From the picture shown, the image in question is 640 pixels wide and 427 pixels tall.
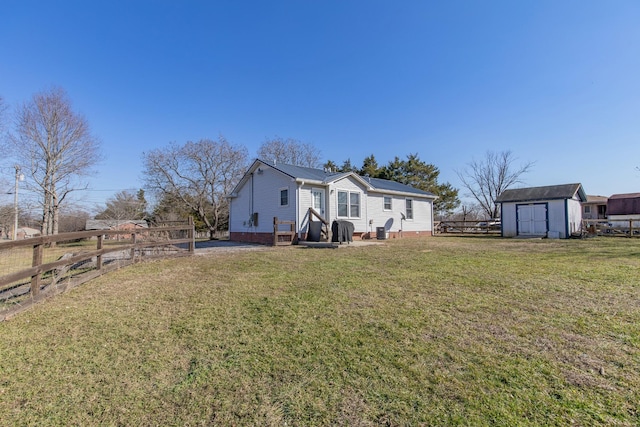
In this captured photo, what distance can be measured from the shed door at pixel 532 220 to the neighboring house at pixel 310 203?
6680 mm

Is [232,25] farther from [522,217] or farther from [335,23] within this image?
[522,217]

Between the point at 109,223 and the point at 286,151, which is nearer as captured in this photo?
the point at 286,151

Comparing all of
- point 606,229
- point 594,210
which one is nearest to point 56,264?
point 606,229

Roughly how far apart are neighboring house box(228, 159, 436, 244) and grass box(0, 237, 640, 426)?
28.6ft

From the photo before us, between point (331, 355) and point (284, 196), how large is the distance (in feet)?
39.1

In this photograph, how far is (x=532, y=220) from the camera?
18.5m

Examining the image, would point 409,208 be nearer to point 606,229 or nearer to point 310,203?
point 310,203

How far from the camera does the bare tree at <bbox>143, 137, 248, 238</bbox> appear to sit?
26.9 m

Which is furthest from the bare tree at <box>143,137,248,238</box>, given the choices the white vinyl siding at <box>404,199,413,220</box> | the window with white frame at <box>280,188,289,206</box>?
the white vinyl siding at <box>404,199,413,220</box>

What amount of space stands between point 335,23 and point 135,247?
12113 millimetres

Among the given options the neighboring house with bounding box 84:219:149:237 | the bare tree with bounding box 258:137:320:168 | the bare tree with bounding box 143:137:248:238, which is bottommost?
the neighboring house with bounding box 84:219:149:237

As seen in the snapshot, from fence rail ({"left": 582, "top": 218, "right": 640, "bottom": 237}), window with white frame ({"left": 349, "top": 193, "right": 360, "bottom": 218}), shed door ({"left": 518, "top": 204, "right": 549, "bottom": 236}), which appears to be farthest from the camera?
shed door ({"left": 518, "top": 204, "right": 549, "bottom": 236})

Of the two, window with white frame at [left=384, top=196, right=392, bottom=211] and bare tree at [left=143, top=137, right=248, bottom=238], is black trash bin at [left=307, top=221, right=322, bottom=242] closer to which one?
window with white frame at [left=384, top=196, right=392, bottom=211]

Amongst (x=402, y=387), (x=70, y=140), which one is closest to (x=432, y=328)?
(x=402, y=387)
